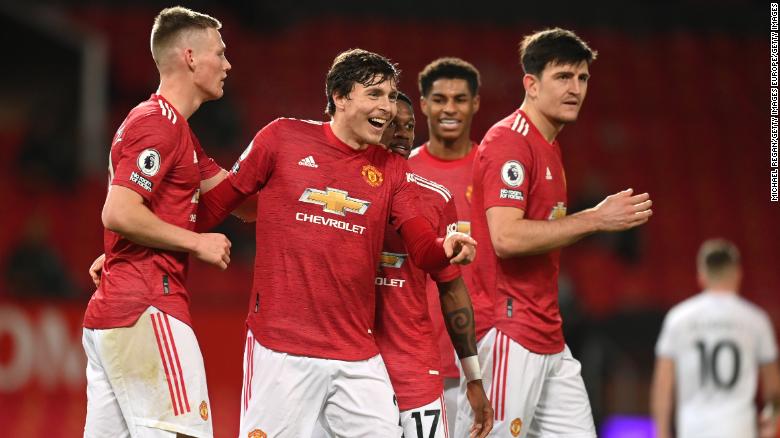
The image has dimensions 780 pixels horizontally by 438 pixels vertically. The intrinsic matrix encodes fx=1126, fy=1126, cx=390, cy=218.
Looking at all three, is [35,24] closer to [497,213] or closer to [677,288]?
[677,288]

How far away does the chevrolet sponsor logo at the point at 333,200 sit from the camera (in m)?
4.89

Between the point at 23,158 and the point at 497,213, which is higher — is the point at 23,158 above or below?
above

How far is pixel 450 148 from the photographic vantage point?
636 cm

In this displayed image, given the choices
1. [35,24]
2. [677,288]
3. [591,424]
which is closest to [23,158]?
[35,24]

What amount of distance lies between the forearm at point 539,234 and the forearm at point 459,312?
0.30 metres

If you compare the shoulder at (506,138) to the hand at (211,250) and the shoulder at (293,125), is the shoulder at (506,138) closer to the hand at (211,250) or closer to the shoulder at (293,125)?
the shoulder at (293,125)

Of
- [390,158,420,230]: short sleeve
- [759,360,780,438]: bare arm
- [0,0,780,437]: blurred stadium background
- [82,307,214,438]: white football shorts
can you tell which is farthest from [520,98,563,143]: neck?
[0,0,780,437]: blurred stadium background

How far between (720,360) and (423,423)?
3.73 meters

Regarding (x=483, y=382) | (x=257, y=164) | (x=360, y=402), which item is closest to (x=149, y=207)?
(x=257, y=164)

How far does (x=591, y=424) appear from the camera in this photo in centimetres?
561

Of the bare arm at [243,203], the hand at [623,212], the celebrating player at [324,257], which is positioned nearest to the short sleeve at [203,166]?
the bare arm at [243,203]

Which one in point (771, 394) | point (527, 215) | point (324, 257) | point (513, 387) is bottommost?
point (513, 387)

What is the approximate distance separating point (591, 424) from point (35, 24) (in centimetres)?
1202

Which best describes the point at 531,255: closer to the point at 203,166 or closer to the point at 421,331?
the point at 421,331
